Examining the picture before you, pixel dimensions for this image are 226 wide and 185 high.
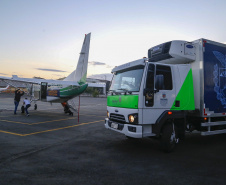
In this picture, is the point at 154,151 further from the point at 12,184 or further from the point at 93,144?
the point at 12,184

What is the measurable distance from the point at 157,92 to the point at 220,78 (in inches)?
113

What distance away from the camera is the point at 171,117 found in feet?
18.8

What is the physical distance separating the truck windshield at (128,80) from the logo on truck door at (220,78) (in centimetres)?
289

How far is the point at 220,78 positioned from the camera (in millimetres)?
6742

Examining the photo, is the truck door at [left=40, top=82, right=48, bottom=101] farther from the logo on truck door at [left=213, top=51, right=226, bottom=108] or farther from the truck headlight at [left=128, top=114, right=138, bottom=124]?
the logo on truck door at [left=213, top=51, right=226, bottom=108]

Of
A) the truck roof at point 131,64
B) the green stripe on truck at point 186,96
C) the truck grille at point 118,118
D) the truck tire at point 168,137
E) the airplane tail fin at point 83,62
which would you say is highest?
the airplane tail fin at point 83,62

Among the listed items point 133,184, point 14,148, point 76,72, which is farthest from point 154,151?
point 76,72

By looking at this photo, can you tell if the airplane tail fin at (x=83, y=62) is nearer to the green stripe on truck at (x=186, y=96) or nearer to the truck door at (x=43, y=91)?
the truck door at (x=43, y=91)

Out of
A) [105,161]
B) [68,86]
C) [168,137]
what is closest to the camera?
[105,161]

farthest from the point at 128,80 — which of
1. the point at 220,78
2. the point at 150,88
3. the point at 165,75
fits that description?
the point at 220,78

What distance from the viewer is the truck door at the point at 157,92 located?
17.6ft

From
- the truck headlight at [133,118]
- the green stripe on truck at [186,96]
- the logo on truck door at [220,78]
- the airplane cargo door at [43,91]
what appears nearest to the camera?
the truck headlight at [133,118]

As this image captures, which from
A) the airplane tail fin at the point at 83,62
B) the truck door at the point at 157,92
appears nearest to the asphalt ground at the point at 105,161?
the truck door at the point at 157,92

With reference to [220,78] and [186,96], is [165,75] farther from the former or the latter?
[220,78]
